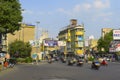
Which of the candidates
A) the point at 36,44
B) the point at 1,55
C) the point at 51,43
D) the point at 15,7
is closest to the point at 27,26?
the point at 51,43

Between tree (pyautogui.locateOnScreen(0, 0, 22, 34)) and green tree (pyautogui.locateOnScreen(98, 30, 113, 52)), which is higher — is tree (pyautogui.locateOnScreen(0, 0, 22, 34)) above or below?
below

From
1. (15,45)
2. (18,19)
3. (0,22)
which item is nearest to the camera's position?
(0,22)

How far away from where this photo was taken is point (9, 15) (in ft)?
152

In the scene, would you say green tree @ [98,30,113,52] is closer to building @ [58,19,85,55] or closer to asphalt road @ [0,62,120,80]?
building @ [58,19,85,55]

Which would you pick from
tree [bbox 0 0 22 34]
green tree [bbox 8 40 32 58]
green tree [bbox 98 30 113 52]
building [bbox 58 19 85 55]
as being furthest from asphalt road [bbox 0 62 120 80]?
building [bbox 58 19 85 55]

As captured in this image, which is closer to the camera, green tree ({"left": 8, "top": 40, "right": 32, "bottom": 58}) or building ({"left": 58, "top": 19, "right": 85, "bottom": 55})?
green tree ({"left": 8, "top": 40, "right": 32, "bottom": 58})

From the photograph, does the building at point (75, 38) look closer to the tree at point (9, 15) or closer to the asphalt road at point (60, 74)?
the tree at point (9, 15)

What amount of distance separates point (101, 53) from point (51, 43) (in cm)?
4823

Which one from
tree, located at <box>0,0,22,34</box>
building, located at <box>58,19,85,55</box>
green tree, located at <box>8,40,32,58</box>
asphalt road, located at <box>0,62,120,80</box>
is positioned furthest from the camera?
building, located at <box>58,19,85,55</box>

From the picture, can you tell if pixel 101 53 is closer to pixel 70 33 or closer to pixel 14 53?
pixel 70 33

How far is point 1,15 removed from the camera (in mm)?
43188

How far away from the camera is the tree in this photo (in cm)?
4419

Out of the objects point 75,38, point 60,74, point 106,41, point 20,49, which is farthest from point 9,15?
point 75,38

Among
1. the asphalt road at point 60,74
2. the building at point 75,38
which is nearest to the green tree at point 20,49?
the building at point 75,38
